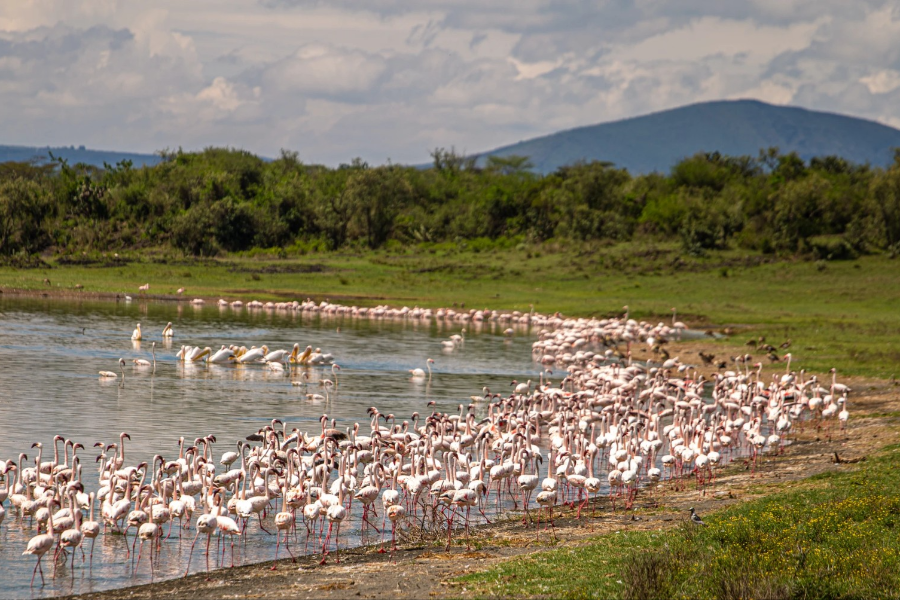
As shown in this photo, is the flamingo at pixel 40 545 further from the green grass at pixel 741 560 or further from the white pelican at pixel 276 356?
the white pelican at pixel 276 356

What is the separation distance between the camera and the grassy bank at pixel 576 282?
177 feet

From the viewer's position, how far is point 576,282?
232 ft

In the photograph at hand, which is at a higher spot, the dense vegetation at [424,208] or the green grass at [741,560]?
the dense vegetation at [424,208]

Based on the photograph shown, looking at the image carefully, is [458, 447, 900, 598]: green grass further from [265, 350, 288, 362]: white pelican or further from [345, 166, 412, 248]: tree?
[345, 166, 412, 248]: tree

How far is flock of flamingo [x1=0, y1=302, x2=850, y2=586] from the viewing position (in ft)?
49.4

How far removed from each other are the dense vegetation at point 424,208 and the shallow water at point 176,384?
32.8 metres

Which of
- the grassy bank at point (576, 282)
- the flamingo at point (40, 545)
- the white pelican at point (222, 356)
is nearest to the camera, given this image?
the flamingo at point (40, 545)

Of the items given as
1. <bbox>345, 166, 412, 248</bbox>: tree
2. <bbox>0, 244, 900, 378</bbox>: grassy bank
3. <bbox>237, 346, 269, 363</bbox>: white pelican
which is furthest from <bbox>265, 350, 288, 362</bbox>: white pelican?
<bbox>345, 166, 412, 248</bbox>: tree

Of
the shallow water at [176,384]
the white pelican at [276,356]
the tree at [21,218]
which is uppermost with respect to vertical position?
the tree at [21,218]

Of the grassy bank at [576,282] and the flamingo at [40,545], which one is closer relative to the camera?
the flamingo at [40,545]

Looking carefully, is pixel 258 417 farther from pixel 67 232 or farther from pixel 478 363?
pixel 67 232

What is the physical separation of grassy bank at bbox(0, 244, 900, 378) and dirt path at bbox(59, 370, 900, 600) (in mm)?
22087

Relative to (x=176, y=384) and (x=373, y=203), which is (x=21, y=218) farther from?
(x=176, y=384)

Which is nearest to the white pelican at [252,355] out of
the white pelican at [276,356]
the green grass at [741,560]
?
the white pelican at [276,356]
